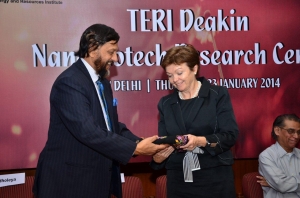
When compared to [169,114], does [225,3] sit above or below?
above

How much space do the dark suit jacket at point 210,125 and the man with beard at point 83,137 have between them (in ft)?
0.96

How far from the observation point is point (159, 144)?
2865mm

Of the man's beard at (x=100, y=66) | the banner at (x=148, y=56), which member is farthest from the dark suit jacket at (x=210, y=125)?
the banner at (x=148, y=56)

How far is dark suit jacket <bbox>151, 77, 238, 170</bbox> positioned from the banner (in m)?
1.37

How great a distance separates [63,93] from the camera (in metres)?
2.62

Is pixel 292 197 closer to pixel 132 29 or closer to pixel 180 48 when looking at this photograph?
pixel 180 48

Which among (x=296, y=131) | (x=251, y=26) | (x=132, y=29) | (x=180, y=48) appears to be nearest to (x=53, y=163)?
(x=180, y=48)

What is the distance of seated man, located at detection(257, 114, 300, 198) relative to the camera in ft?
12.6

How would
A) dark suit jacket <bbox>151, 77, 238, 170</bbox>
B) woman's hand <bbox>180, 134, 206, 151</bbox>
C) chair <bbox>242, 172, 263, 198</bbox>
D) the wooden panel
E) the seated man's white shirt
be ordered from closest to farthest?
woman's hand <bbox>180, 134, 206, 151</bbox>, dark suit jacket <bbox>151, 77, 238, 170</bbox>, the seated man's white shirt, chair <bbox>242, 172, 263, 198</bbox>, the wooden panel

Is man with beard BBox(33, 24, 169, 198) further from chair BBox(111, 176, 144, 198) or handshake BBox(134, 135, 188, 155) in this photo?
chair BBox(111, 176, 144, 198)

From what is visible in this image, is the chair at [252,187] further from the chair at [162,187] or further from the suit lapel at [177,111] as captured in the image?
the suit lapel at [177,111]

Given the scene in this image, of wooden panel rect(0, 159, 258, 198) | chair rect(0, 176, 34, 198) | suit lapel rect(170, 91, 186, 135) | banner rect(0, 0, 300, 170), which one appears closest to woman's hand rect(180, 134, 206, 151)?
suit lapel rect(170, 91, 186, 135)

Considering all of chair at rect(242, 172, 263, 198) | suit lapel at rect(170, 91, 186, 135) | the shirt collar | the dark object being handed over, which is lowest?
chair at rect(242, 172, 263, 198)

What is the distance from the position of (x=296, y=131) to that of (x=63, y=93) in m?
2.29
